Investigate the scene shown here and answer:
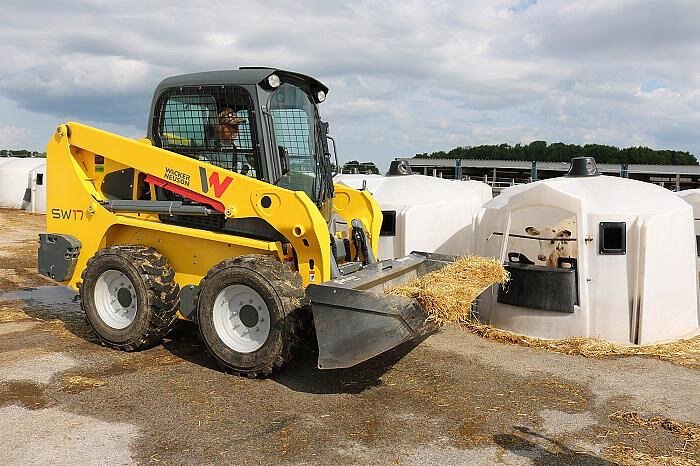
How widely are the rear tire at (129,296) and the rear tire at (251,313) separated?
634mm

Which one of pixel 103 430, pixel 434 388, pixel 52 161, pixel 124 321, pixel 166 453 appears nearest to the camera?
pixel 166 453

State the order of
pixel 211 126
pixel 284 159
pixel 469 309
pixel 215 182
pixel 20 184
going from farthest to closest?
pixel 20 184, pixel 211 126, pixel 284 159, pixel 215 182, pixel 469 309

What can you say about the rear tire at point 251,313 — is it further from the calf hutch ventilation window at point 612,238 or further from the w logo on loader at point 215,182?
the calf hutch ventilation window at point 612,238

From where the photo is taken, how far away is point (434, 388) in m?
5.68

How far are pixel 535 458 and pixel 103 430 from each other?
123 inches

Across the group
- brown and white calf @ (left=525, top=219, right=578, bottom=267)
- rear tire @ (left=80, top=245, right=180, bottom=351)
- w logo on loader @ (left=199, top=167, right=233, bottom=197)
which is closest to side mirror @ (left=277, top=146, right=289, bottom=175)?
w logo on loader @ (left=199, top=167, right=233, bottom=197)

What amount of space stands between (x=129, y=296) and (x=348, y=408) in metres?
2.77

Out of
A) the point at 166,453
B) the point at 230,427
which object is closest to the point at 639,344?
the point at 230,427

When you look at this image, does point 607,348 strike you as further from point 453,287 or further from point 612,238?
point 453,287

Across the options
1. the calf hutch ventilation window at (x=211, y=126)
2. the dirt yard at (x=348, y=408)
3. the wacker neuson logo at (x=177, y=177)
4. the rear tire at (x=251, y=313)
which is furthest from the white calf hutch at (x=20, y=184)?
the rear tire at (x=251, y=313)

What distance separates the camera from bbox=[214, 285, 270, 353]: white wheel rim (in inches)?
225

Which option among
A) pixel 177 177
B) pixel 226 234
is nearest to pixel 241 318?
pixel 226 234

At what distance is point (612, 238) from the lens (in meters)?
7.28

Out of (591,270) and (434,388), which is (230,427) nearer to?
(434,388)
